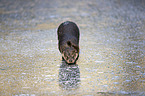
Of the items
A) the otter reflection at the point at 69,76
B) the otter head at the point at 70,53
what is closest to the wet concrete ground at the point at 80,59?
the otter reflection at the point at 69,76

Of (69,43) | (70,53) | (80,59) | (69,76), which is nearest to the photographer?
(69,76)

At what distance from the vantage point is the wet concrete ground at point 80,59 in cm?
419

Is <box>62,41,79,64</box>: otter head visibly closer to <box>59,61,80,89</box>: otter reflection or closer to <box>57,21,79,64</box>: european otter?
<box>57,21,79,64</box>: european otter

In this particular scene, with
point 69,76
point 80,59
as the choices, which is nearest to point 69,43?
point 80,59

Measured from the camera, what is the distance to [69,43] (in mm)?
5262

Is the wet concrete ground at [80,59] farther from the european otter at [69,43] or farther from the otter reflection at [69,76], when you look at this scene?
the european otter at [69,43]

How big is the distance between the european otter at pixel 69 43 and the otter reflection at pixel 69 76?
15 centimetres

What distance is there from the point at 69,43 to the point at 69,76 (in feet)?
2.81

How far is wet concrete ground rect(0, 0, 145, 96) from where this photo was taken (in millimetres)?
4191

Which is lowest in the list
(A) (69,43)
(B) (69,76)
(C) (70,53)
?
(B) (69,76)

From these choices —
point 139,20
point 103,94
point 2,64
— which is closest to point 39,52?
point 2,64

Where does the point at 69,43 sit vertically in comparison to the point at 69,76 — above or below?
above

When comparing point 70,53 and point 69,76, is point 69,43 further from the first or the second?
point 69,76

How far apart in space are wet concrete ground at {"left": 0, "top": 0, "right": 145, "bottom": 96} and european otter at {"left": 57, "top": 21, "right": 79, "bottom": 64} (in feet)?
0.73
